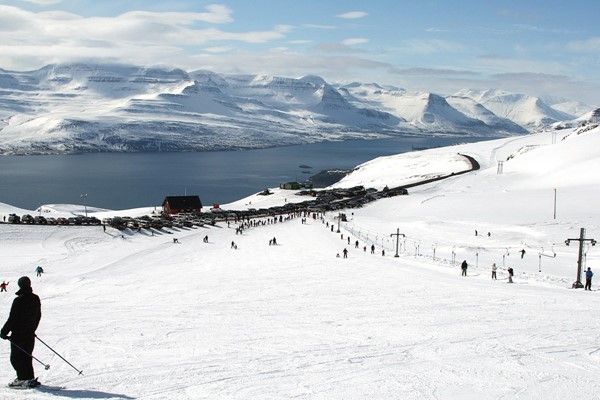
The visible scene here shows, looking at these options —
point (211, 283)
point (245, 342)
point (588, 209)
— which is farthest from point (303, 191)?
point (245, 342)

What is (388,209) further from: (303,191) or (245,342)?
(245,342)

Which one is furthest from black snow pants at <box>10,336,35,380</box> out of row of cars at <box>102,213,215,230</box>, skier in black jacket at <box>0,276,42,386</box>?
row of cars at <box>102,213,215,230</box>

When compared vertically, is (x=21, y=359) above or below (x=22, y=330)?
below

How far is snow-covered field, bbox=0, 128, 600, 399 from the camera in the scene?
7.55 meters

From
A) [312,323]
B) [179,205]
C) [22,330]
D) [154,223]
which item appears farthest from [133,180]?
[22,330]

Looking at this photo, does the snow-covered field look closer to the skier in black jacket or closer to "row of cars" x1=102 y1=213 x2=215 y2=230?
the skier in black jacket

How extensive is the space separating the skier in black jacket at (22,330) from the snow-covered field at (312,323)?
1.13 feet

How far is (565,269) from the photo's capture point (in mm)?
27219

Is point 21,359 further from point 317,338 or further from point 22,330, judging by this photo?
point 317,338

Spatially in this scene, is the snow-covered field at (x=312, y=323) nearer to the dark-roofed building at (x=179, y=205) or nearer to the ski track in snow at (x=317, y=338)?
the ski track in snow at (x=317, y=338)

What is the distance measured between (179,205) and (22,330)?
6193 cm

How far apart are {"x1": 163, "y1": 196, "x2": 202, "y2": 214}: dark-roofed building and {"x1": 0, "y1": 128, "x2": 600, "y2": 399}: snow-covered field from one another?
3199cm

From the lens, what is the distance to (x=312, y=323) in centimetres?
1176

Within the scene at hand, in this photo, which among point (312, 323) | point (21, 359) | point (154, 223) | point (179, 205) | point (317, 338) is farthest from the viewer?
point (179, 205)
